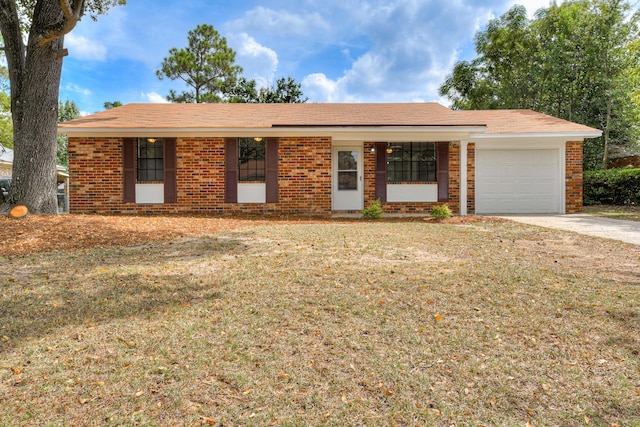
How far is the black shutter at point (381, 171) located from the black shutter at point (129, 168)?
7.31 metres

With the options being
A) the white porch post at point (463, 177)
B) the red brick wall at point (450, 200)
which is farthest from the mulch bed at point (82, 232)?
the white porch post at point (463, 177)

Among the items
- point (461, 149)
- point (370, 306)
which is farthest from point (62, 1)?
point (461, 149)

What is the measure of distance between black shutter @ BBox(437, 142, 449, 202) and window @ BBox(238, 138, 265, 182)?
539cm

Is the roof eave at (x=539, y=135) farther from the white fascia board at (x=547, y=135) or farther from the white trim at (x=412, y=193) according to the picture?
the white trim at (x=412, y=193)

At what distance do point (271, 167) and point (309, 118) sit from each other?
2267 millimetres

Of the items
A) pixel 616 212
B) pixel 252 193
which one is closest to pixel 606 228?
pixel 616 212

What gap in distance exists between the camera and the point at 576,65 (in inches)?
752

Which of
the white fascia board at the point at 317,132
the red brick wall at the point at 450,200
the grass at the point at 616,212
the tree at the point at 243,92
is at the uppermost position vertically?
the tree at the point at 243,92

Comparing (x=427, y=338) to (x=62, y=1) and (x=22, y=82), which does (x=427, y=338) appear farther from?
(x=22, y=82)

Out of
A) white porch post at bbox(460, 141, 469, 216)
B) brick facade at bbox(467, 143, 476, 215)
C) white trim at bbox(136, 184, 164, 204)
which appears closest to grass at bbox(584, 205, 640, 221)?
brick facade at bbox(467, 143, 476, 215)

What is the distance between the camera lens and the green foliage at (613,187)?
13.6 metres

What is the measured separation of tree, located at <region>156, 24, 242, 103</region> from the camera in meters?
23.7

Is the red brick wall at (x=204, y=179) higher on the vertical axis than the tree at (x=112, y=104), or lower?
lower

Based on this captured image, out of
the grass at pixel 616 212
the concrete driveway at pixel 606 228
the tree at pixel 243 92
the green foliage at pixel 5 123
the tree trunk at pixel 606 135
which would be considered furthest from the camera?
the tree at pixel 243 92
